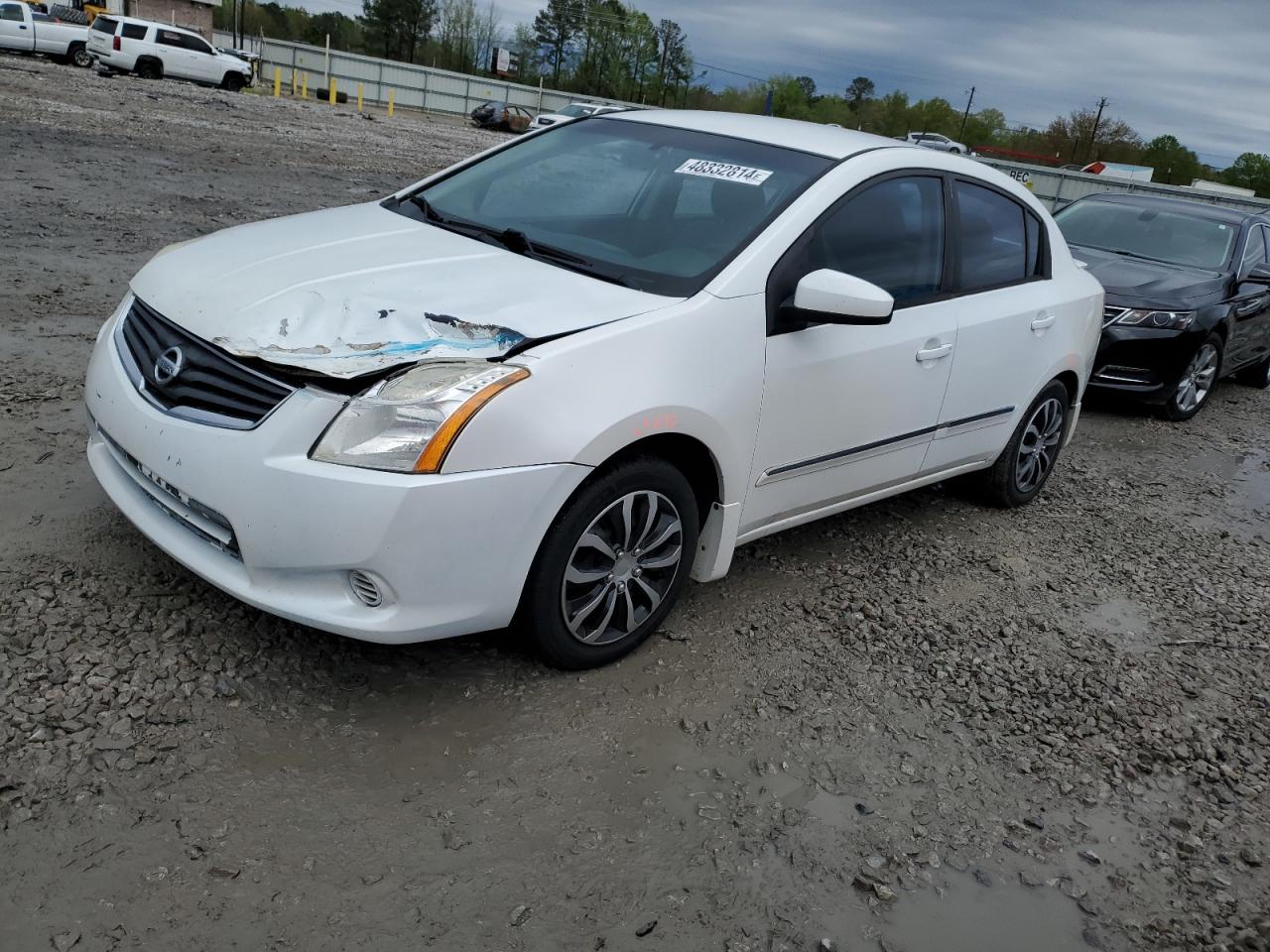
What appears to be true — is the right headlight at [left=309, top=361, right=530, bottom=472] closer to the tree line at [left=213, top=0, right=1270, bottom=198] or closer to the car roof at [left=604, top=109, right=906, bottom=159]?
the car roof at [left=604, top=109, right=906, bottom=159]

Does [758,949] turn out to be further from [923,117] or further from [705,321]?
[923,117]

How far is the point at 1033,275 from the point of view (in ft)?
16.2

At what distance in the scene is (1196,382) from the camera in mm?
8203

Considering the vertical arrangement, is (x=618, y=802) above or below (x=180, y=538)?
below

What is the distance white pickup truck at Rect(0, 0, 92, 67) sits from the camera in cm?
2925

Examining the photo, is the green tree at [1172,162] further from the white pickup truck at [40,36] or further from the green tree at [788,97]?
the white pickup truck at [40,36]

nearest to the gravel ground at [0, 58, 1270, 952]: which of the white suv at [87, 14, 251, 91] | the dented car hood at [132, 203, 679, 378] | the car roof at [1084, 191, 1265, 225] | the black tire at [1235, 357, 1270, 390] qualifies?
the dented car hood at [132, 203, 679, 378]

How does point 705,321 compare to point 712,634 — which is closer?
point 705,321

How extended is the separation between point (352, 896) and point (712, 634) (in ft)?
5.68

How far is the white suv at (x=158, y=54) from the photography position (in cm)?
2955

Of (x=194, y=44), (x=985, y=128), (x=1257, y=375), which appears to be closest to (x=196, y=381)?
(x=1257, y=375)

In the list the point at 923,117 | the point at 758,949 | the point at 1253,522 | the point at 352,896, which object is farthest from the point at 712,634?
the point at 923,117

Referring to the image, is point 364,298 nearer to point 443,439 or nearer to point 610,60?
point 443,439

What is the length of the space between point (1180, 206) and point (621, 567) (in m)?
7.98
